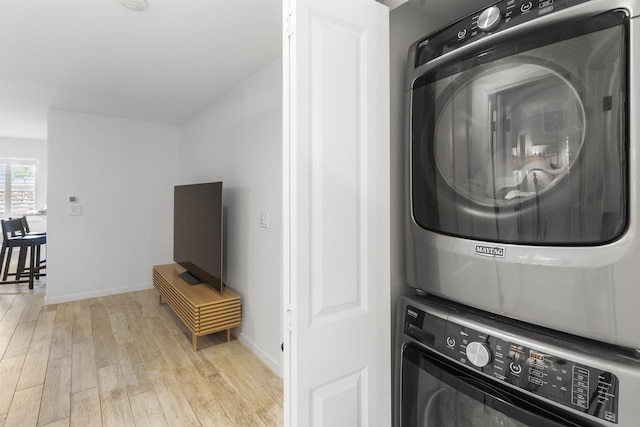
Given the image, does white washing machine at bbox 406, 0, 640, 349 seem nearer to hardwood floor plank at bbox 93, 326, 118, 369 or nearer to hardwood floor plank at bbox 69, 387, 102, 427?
hardwood floor plank at bbox 69, 387, 102, 427

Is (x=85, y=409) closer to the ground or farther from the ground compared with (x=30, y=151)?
closer to the ground

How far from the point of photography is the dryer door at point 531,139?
600mm

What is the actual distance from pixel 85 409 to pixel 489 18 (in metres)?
2.81

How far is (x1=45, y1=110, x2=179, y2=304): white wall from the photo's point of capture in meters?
3.96

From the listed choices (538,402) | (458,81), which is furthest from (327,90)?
(538,402)

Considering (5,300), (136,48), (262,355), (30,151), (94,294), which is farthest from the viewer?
(30,151)

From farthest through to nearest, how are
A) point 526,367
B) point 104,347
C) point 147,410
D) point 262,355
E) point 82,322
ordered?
point 82,322 → point 104,347 → point 262,355 → point 147,410 → point 526,367

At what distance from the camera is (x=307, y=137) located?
79 centimetres

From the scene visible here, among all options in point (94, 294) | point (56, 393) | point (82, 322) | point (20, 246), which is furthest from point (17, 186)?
point (56, 393)

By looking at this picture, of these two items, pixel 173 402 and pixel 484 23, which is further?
pixel 173 402

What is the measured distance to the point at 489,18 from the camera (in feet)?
2.47

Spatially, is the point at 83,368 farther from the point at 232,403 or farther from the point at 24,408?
the point at 232,403

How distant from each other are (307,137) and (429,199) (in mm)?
388

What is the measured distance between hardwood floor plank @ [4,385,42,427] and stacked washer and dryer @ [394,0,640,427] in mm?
2287
